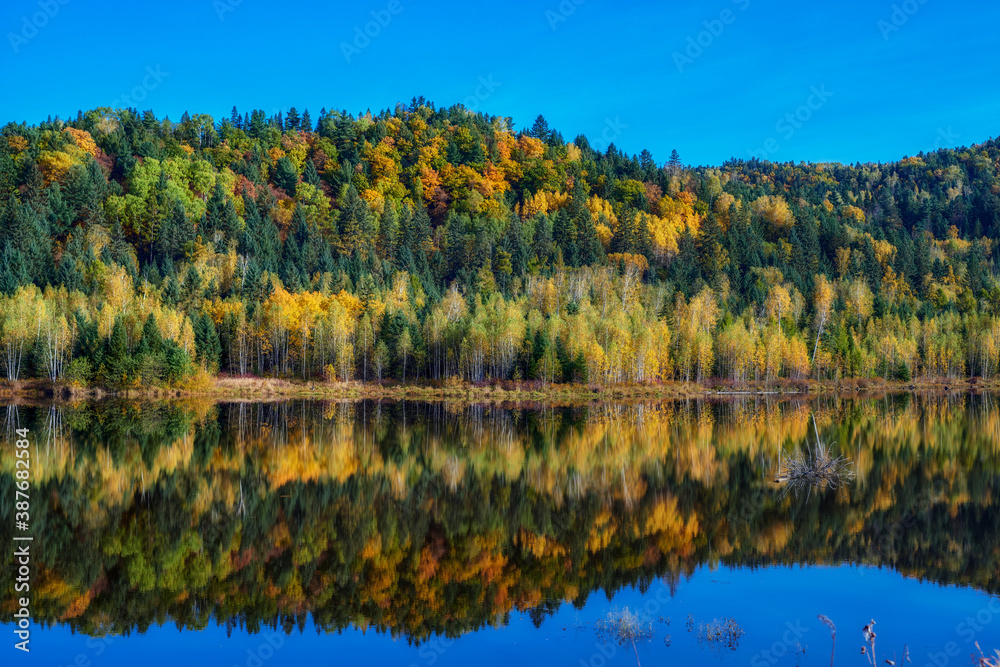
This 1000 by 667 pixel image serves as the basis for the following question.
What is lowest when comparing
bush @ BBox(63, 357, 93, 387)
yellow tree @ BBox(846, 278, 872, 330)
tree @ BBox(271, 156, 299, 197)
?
bush @ BBox(63, 357, 93, 387)

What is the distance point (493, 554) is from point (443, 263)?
113 meters

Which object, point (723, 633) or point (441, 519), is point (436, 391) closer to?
point (441, 519)

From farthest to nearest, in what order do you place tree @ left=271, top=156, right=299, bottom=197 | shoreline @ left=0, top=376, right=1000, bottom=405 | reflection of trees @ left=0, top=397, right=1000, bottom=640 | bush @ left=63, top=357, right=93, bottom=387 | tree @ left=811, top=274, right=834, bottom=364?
tree @ left=271, top=156, right=299, bottom=197 < tree @ left=811, top=274, right=834, bottom=364 < shoreline @ left=0, top=376, right=1000, bottom=405 < bush @ left=63, top=357, right=93, bottom=387 < reflection of trees @ left=0, top=397, right=1000, bottom=640

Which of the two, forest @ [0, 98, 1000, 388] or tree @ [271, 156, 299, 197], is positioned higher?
tree @ [271, 156, 299, 197]

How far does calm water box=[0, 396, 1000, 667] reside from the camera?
13141 mm

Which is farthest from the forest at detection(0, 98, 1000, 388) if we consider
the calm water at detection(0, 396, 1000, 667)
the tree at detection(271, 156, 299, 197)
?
the calm water at detection(0, 396, 1000, 667)

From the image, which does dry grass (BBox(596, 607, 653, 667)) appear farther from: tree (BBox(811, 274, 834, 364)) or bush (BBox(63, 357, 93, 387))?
tree (BBox(811, 274, 834, 364))

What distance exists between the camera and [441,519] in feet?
67.6

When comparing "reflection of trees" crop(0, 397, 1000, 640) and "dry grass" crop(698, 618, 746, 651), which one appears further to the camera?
"reflection of trees" crop(0, 397, 1000, 640)

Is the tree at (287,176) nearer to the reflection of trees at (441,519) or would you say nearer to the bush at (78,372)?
the bush at (78,372)

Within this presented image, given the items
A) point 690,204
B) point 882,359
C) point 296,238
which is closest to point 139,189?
point 296,238

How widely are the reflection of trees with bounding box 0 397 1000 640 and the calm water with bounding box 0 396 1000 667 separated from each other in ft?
0.28

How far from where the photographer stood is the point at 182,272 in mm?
96562

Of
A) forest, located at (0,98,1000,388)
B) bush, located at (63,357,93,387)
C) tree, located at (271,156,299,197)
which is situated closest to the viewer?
bush, located at (63,357,93,387)
